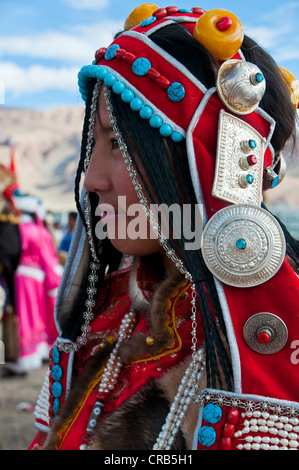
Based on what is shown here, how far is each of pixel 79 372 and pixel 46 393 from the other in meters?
0.20

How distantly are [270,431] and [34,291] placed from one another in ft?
18.5

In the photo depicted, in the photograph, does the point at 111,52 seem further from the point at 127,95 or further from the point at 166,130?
the point at 166,130

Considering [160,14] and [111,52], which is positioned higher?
[160,14]

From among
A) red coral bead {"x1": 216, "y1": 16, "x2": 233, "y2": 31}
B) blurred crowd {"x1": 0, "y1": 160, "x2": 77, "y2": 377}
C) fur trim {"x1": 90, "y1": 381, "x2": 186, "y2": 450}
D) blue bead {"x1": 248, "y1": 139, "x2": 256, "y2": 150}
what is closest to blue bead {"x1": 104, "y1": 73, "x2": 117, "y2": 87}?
red coral bead {"x1": 216, "y1": 16, "x2": 233, "y2": 31}

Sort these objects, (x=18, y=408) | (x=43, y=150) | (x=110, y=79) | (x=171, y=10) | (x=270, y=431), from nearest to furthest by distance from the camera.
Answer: (x=270, y=431) → (x=110, y=79) → (x=171, y=10) → (x=18, y=408) → (x=43, y=150)

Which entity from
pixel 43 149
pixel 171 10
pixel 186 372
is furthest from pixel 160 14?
pixel 43 149

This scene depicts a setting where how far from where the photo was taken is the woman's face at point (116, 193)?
1.51 m

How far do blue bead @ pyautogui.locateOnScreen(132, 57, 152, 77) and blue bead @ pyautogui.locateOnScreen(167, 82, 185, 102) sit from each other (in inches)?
4.0

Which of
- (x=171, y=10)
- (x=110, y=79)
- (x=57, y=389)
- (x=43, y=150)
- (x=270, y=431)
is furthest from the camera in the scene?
(x=43, y=150)

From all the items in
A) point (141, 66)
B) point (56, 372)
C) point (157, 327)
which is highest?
point (141, 66)

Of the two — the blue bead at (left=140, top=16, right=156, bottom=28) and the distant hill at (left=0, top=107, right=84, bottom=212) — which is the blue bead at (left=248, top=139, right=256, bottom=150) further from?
the distant hill at (left=0, top=107, right=84, bottom=212)

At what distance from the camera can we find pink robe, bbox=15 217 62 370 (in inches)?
252

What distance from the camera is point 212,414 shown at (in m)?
1.21

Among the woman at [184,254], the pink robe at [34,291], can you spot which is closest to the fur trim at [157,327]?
the woman at [184,254]
